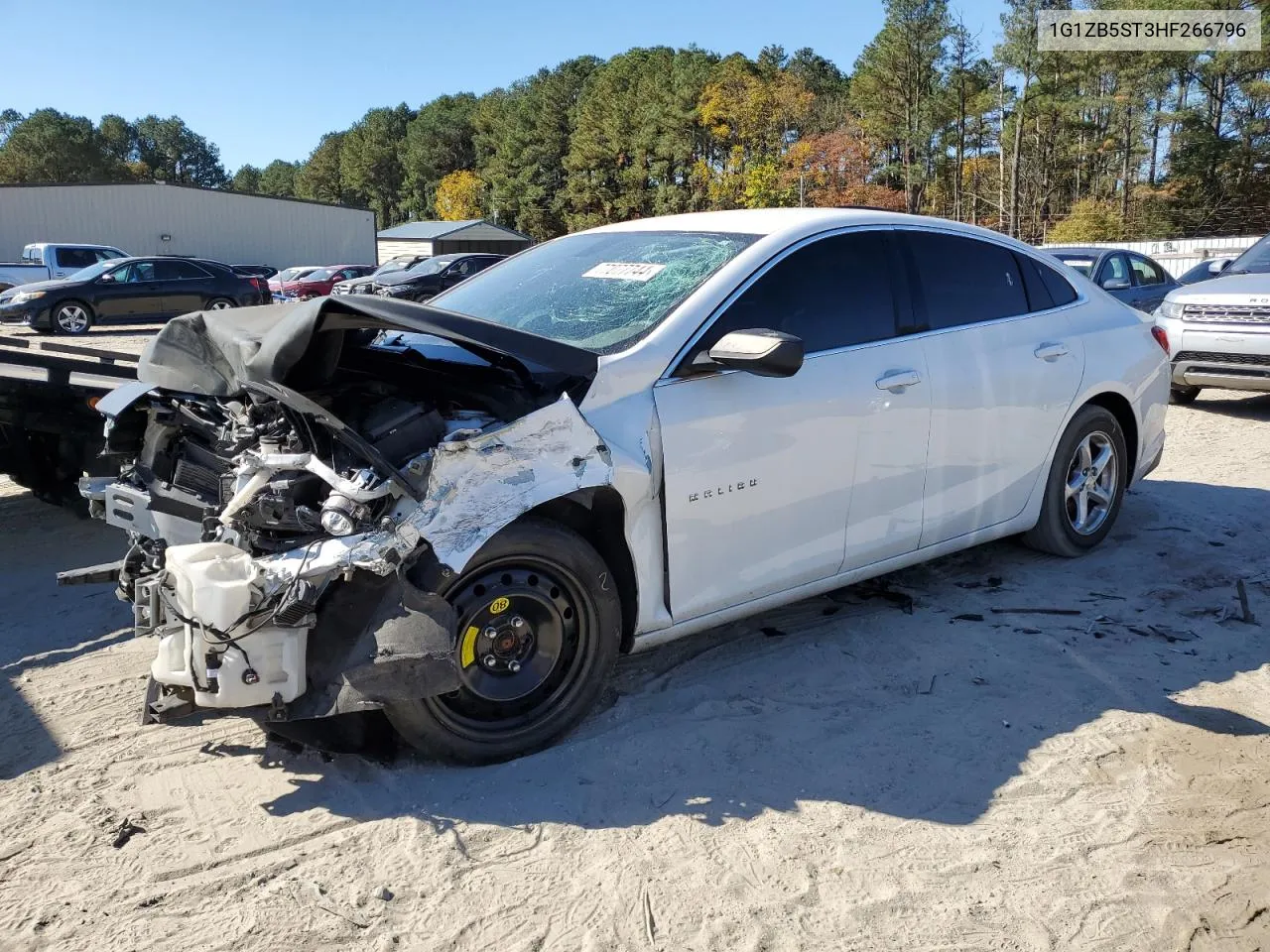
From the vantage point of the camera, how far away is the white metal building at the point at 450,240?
193 feet

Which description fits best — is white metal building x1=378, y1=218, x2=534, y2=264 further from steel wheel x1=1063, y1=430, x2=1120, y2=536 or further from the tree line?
steel wheel x1=1063, y1=430, x2=1120, y2=536

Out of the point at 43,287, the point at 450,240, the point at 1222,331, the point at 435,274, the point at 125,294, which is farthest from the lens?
the point at 450,240

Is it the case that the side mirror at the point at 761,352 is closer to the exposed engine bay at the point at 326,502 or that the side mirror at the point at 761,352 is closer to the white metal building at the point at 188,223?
the exposed engine bay at the point at 326,502

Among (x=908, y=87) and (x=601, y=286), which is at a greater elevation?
(x=908, y=87)

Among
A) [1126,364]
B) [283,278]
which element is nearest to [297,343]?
[1126,364]

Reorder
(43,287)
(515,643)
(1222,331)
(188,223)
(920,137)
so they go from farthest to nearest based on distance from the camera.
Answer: (920,137), (188,223), (43,287), (1222,331), (515,643)

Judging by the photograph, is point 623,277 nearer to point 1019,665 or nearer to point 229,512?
point 229,512

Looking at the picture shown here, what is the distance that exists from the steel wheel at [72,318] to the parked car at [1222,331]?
19644 mm

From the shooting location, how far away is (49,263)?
24.2m

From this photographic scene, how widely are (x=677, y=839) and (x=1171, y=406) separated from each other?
9.51 meters

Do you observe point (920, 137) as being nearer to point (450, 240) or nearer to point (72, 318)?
point (450, 240)

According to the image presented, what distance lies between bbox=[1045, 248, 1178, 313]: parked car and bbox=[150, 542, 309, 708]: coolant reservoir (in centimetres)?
1071

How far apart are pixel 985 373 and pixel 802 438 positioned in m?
1.24

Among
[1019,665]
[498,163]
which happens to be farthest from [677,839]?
[498,163]
